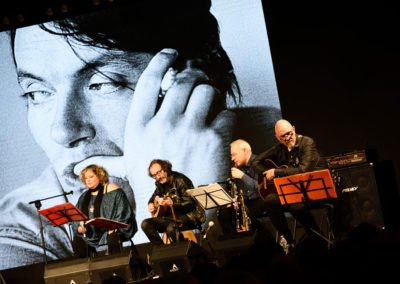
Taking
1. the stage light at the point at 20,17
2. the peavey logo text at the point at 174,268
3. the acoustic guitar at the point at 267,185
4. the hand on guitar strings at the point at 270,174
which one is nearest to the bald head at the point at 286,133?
the acoustic guitar at the point at 267,185

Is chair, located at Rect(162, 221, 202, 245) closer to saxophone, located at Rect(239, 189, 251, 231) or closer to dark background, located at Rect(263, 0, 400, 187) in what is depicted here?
saxophone, located at Rect(239, 189, 251, 231)

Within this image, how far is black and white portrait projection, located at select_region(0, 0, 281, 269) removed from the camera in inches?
256

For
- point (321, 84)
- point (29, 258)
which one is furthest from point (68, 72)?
point (321, 84)

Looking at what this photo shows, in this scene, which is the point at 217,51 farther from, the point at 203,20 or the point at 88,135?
the point at 88,135

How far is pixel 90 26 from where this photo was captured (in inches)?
275

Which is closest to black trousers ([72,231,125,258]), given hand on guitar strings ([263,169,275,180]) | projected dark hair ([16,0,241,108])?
hand on guitar strings ([263,169,275,180])

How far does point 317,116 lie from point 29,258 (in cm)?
435

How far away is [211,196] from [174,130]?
1723 millimetres

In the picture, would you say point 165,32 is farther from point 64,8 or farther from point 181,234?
point 181,234

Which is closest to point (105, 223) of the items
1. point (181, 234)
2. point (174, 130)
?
point (181, 234)

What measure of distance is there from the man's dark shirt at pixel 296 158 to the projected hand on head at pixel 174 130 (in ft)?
3.78

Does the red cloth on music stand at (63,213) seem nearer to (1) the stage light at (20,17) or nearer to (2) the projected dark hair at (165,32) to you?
(2) the projected dark hair at (165,32)

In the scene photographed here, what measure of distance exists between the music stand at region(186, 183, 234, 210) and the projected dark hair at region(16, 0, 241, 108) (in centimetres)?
171

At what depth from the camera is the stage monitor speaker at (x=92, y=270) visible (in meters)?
4.90
